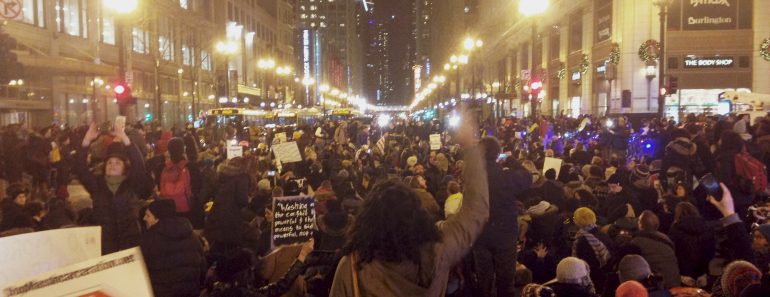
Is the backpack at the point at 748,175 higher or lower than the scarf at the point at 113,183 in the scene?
lower

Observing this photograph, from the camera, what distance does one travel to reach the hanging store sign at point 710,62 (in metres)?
39.0

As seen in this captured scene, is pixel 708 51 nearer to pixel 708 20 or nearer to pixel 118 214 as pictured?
pixel 708 20

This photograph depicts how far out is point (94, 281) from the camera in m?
2.50

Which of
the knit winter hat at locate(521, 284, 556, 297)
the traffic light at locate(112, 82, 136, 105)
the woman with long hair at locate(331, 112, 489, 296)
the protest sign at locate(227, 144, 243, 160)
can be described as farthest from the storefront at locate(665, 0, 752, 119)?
the woman with long hair at locate(331, 112, 489, 296)

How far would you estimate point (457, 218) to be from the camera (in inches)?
154

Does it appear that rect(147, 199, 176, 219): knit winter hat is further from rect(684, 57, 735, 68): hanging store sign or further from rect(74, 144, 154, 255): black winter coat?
rect(684, 57, 735, 68): hanging store sign

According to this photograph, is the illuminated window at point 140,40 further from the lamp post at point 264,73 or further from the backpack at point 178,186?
the backpack at point 178,186

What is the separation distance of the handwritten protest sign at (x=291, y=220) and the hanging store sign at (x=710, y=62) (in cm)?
3522

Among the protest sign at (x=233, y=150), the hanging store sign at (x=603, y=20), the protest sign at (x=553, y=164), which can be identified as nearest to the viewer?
the protest sign at (x=553, y=164)

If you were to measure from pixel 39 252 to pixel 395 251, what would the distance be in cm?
156

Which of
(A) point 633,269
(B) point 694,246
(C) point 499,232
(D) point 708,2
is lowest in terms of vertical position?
Result: (B) point 694,246

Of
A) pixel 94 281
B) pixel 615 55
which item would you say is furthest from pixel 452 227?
pixel 615 55

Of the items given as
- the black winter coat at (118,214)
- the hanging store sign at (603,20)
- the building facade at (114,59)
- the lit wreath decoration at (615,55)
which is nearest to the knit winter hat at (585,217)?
the black winter coat at (118,214)

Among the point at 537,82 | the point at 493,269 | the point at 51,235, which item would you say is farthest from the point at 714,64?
the point at 51,235
